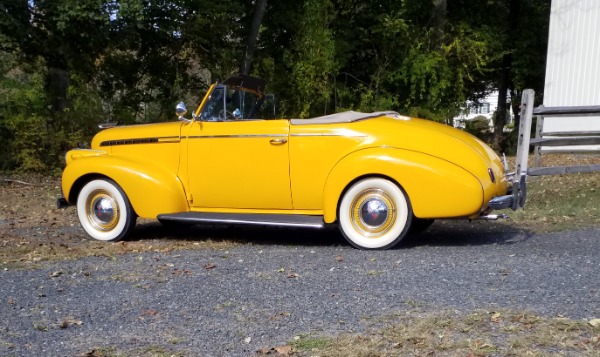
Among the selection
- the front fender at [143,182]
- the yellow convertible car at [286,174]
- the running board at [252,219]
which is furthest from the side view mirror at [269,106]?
the running board at [252,219]

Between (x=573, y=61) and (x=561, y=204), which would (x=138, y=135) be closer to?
(x=561, y=204)

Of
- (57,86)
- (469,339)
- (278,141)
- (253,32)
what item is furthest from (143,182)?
(253,32)

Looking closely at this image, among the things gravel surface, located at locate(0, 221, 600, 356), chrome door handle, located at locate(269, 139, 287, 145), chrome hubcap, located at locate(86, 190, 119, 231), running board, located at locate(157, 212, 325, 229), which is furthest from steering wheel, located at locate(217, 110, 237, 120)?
gravel surface, located at locate(0, 221, 600, 356)

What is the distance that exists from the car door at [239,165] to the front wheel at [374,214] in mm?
679

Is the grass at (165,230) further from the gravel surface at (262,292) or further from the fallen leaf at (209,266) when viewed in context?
the fallen leaf at (209,266)

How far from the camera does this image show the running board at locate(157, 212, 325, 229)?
7.13 meters

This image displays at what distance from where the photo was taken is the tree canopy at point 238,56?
Answer: 1605 cm

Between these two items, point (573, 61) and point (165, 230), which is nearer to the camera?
point (165, 230)

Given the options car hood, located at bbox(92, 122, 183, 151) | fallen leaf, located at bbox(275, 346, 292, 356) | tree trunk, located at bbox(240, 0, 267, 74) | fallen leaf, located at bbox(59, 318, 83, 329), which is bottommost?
fallen leaf, located at bbox(59, 318, 83, 329)

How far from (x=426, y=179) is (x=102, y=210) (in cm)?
357

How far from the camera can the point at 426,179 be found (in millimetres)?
6766

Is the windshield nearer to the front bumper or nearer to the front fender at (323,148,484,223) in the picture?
the front fender at (323,148,484,223)

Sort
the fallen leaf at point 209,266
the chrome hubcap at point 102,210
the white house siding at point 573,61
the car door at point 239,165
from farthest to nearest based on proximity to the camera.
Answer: the white house siding at point 573,61 < the chrome hubcap at point 102,210 < the car door at point 239,165 < the fallen leaf at point 209,266

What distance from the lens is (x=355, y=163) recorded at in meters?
6.99
